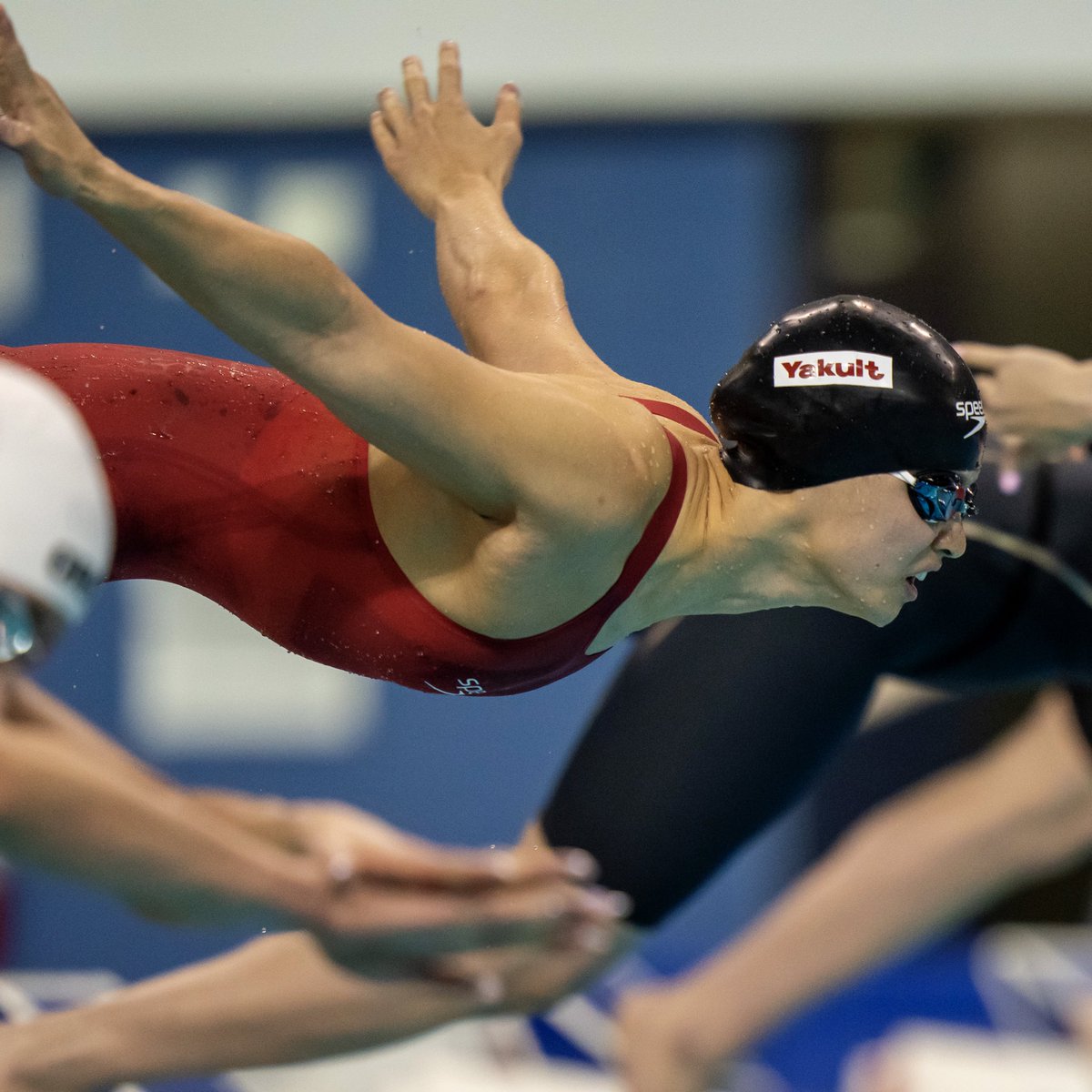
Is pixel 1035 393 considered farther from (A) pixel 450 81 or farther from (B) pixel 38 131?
(B) pixel 38 131

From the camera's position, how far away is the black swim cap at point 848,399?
1756 millimetres

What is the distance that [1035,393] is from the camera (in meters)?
2.43

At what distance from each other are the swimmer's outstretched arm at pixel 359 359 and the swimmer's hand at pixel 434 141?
21.2 inches

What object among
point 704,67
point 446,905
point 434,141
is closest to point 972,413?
point 434,141

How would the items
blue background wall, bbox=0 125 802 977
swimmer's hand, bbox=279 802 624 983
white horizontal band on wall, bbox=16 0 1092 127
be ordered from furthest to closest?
1. white horizontal band on wall, bbox=16 0 1092 127
2. blue background wall, bbox=0 125 802 977
3. swimmer's hand, bbox=279 802 624 983

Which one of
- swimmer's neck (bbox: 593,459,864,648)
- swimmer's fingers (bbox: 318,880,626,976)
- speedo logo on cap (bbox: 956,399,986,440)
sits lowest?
swimmer's fingers (bbox: 318,880,626,976)

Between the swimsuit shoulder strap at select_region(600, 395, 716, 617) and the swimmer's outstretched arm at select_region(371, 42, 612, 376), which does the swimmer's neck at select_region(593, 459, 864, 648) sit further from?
the swimmer's outstretched arm at select_region(371, 42, 612, 376)

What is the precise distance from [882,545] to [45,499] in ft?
2.90

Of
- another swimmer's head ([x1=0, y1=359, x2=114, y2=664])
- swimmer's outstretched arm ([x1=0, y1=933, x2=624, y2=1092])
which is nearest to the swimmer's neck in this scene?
another swimmer's head ([x1=0, y1=359, x2=114, y2=664])

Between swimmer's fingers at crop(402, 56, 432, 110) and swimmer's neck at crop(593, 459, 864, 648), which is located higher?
swimmer's fingers at crop(402, 56, 432, 110)

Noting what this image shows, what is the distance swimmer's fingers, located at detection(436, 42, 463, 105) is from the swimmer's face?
0.72m

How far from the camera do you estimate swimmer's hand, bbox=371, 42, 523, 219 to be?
2.13 meters

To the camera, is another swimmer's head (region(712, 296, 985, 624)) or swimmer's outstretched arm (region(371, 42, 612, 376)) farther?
swimmer's outstretched arm (region(371, 42, 612, 376))

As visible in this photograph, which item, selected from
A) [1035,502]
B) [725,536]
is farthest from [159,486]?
[1035,502]
